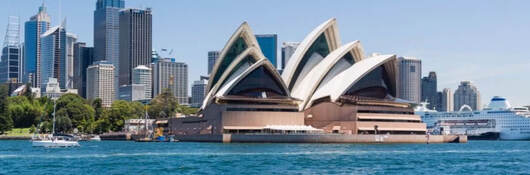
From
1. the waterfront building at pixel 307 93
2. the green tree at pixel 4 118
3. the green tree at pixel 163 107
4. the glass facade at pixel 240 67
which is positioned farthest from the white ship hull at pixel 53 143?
the green tree at pixel 163 107

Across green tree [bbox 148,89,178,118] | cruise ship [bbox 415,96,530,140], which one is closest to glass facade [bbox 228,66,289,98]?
green tree [bbox 148,89,178,118]

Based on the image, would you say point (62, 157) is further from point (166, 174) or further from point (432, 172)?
point (432, 172)

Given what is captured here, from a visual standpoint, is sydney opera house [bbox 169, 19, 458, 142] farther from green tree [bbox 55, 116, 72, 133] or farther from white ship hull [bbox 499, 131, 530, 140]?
white ship hull [bbox 499, 131, 530, 140]

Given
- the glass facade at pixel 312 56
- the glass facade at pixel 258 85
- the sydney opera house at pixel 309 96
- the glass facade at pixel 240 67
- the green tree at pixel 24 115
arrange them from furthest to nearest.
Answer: the green tree at pixel 24 115
the glass facade at pixel 312 56
the glass facade at pixel 240 67
the glass facade at pixel 258 85
the sydney opera house at pixel 309 96

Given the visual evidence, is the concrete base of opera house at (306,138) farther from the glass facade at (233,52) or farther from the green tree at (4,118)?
the green tree at (4,118)

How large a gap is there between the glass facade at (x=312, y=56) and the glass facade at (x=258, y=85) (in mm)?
4938

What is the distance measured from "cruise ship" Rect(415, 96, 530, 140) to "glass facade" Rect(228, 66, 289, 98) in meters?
51.9

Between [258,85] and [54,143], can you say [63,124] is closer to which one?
[258,85]

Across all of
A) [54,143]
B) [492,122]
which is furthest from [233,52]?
[492,122]

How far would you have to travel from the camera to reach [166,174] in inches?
1773

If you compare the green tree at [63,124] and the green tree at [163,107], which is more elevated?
the green tree at [163,107]

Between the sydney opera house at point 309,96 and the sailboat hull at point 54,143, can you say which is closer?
the sailboat hull at point 54,143

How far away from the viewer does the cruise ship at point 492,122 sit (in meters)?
161

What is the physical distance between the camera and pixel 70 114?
A: 6127 inches
